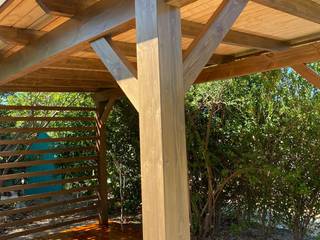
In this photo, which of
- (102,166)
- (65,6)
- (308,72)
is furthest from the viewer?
(102,166)

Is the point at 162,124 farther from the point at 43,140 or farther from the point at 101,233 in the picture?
the point at 101,233

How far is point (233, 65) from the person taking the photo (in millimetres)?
4812

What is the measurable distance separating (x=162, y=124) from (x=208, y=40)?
0.57 m

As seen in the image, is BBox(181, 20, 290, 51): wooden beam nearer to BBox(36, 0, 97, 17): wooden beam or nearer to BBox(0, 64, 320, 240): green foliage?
BBox(36, 0, 97, 17): wooden beam

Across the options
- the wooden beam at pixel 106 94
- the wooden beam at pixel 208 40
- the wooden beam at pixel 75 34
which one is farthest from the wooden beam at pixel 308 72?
the wooden beam at pixel 106 94

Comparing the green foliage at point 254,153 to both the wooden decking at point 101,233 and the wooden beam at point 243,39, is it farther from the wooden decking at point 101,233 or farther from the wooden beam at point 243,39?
the wooden beam at point 243,39

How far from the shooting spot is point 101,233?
625 cm

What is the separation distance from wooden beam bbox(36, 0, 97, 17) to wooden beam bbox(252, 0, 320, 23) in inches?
49.3

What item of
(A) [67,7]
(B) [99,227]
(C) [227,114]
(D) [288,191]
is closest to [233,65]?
(C) [227,114]

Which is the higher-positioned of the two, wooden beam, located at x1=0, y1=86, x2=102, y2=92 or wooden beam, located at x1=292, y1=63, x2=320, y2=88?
wooden beam, located at x1=0, y1=86, x2=102, y2=92

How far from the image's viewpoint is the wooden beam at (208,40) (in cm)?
206

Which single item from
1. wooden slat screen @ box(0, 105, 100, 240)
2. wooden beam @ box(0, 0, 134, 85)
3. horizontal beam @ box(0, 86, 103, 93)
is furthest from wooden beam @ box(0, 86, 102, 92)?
wooden beam @ box(0, 0, 134, 85)

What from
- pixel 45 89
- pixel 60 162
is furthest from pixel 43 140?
pixel 45 89

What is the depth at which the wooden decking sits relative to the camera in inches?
236
